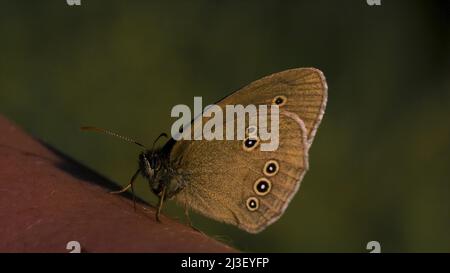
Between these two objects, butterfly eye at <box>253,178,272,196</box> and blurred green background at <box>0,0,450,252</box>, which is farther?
blurred green background at <box>0,0,450,252</box>

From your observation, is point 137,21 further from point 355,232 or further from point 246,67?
point 355,232

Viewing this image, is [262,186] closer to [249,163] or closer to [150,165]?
[249,163]

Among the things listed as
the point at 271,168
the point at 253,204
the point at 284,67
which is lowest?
the point at 253,204

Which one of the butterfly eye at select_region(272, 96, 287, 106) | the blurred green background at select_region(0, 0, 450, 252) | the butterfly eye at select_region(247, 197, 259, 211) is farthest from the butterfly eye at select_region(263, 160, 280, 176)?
the blurred green background at select_region(0, 0, 450, 252)

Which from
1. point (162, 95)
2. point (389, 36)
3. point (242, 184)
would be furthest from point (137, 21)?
point (242, 184)

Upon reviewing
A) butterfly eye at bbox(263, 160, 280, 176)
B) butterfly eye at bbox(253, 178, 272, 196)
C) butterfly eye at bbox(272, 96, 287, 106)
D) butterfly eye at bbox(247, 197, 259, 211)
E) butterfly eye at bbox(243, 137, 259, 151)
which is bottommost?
butterfly eye at bbox(247, 197, 259, 211)

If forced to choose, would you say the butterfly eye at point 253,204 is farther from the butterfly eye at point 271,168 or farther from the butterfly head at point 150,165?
the butterfly head at point 150,165

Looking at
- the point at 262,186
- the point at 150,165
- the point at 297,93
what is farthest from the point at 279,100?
the point at 150,165

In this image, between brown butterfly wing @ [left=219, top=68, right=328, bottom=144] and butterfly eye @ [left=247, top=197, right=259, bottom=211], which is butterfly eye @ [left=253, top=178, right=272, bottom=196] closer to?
butterfly eye @ [left=247, top=197, right=259, bottom=211]
